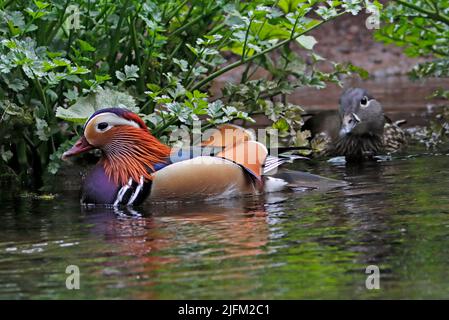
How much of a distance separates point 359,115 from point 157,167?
3297mm

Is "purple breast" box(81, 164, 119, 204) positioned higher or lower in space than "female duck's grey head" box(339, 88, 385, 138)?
lower

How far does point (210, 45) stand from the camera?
27.0 ft

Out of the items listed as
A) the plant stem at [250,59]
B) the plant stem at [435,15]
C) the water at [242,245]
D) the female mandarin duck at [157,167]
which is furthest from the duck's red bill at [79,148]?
the plant stem at [435,15]

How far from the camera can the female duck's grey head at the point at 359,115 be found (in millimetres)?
10133

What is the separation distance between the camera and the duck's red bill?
297 inches

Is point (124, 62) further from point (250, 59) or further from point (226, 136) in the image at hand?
point (226, 136)

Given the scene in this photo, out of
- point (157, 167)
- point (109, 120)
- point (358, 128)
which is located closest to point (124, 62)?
point (109, 120)

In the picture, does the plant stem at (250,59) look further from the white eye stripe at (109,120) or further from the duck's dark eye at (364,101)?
the duck's dark eye at (364,101)

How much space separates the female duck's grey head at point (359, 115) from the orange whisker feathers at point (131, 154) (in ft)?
9.43

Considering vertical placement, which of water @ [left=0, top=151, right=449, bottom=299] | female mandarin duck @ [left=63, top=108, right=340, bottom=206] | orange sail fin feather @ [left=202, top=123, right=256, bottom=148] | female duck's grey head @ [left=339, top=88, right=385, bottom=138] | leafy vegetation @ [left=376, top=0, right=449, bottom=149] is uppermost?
leafy vegetation @ [left=376, top=0, right=449, bottom=149]

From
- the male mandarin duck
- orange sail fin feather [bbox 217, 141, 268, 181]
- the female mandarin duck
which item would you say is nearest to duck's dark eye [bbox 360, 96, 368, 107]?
the male mandarin duck

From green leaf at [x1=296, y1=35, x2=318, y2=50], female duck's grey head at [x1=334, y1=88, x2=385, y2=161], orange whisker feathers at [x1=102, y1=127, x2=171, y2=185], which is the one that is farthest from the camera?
female duck's grey head at [x1=334, y1=88, x2=385, y2=161]

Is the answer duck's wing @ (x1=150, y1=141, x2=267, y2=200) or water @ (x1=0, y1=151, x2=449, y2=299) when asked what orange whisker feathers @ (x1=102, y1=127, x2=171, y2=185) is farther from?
water @ (x1=0, y1=151, x2=449, y2=299)

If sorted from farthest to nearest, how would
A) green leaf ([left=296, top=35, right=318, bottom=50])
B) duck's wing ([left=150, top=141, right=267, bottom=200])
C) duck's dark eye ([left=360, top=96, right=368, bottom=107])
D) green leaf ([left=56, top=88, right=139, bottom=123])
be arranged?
duck's dark eye ([left=360, top=96, right=368, bottom=107])
green leaf ([left=296, top=35, right=318, bottom=50])
green leaf ([left=56, top=88, right=139, bottom=123])
duck's wing ([left=150, top=141, right=267, bottom=200])
